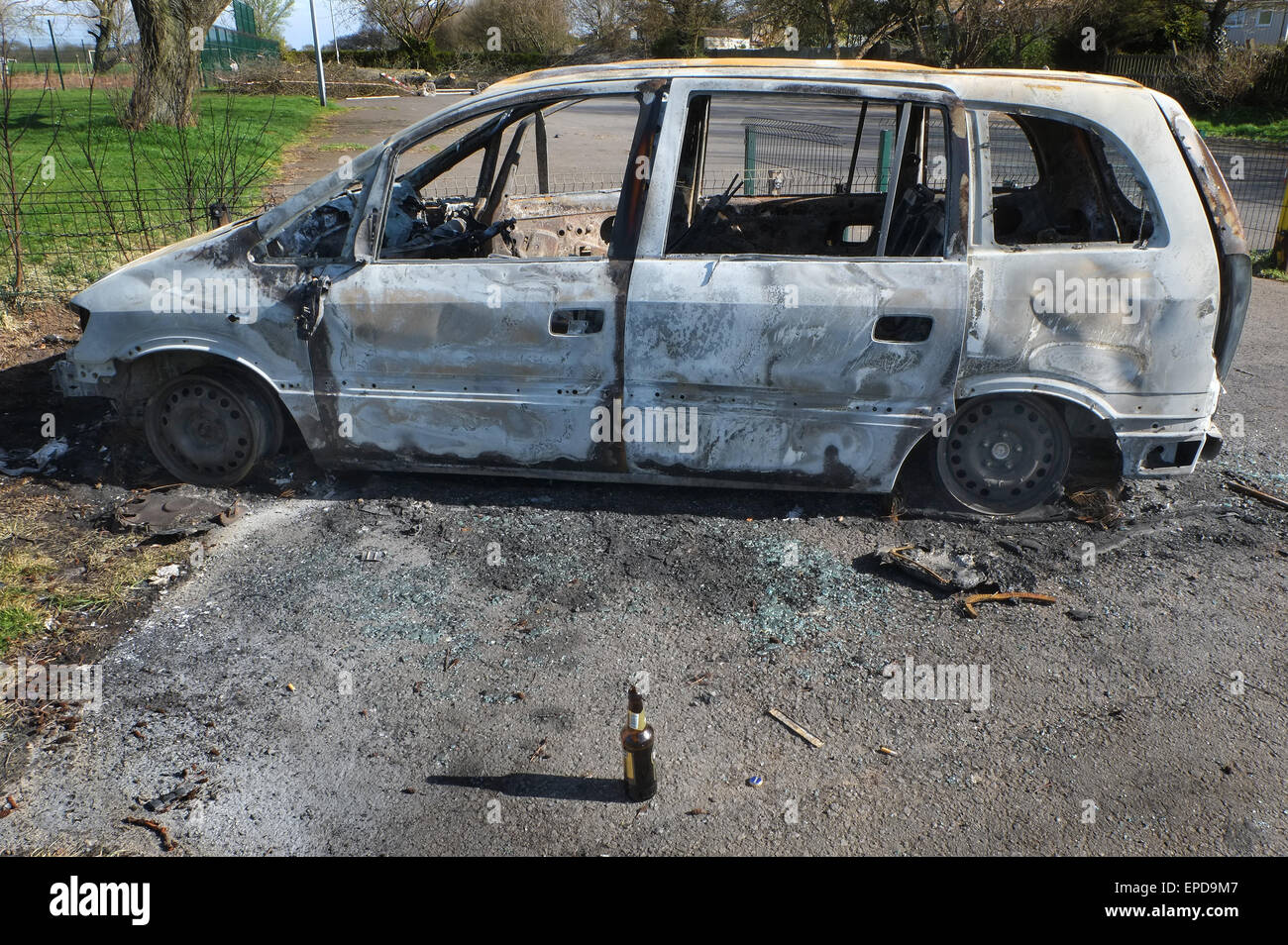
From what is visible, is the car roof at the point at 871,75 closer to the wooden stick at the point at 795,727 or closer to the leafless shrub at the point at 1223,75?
the wooden stick at the point at 795,727

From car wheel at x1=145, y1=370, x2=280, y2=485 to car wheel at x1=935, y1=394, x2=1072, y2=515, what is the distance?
137 inches

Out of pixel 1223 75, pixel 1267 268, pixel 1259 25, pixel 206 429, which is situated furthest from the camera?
pixel 1259 25

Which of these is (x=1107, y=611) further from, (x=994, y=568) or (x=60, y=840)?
(x=60, y=840)

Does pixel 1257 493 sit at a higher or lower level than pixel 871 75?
lower

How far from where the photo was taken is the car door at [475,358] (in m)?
4.32

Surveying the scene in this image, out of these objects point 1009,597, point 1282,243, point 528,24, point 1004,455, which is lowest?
point 1009,597

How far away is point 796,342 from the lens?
422 centimetres

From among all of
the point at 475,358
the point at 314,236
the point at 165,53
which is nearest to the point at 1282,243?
the point at 475,358

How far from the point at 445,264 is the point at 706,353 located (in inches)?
51.9

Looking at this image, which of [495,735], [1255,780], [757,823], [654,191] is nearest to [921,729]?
[757,823]

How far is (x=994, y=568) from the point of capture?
167 inches

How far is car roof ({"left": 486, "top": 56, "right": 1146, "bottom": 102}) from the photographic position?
13.7 feet

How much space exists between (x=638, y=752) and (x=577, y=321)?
7.08 ft

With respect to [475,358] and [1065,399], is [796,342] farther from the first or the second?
[475,358]
